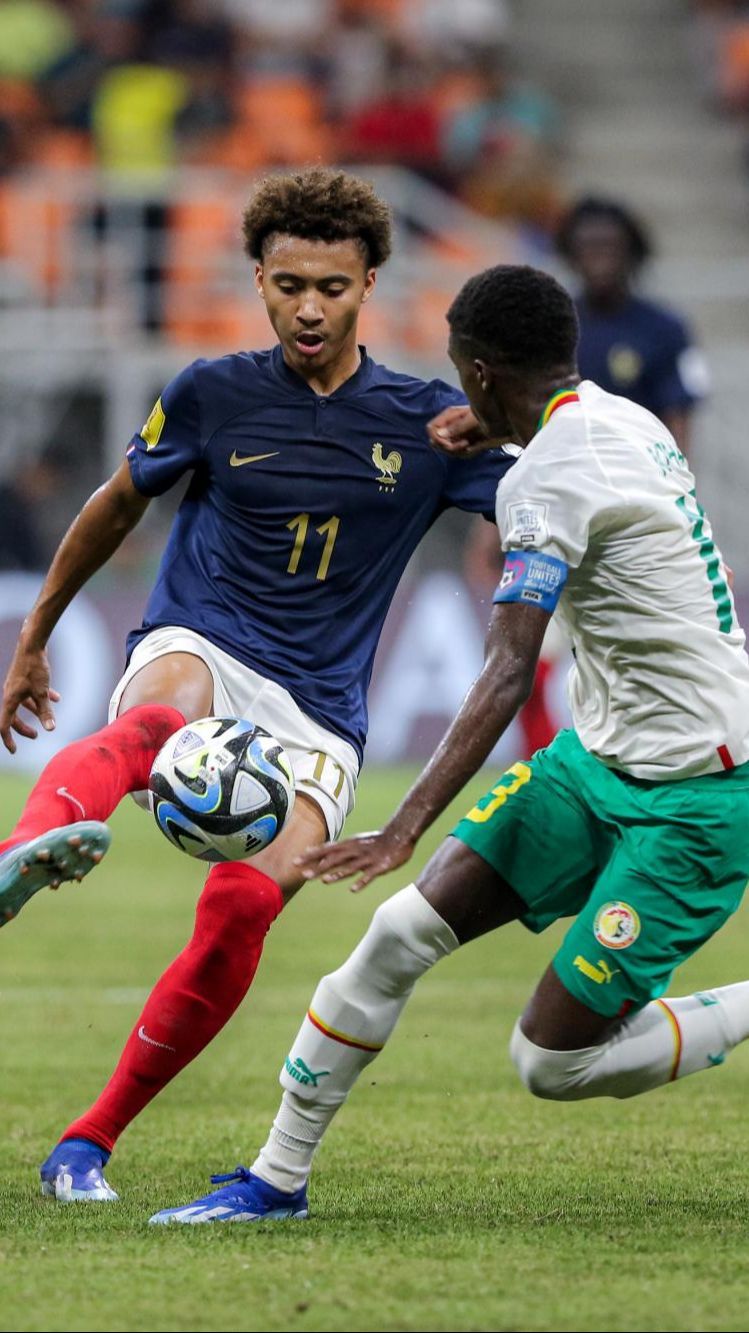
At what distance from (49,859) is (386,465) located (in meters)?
1.48

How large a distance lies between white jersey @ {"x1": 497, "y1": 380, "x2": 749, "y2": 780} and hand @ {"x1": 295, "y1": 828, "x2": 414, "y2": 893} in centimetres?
74

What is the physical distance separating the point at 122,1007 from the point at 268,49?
15067 millimetres

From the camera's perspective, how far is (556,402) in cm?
464

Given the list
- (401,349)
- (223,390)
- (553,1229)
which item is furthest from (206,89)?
(553,1229)

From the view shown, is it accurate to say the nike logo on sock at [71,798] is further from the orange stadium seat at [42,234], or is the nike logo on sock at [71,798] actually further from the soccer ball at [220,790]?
the orange stadium seat at [42,234]

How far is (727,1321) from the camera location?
3.68 metres

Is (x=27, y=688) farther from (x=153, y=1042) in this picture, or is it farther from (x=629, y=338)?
(x=629, y=338)

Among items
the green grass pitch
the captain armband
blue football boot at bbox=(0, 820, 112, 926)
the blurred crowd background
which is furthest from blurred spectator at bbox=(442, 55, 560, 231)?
blue football boot at bbox=(0, 820, 112, 926)

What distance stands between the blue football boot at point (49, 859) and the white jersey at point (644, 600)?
1076 millimetres

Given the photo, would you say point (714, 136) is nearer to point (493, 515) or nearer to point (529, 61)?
point (529, 61)

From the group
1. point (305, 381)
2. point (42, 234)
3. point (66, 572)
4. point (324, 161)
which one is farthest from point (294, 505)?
point (324, 161)

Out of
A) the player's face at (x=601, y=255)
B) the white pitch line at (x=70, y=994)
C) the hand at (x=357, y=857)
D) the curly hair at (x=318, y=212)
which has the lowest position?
the white pitch line at (x=70, y=994)

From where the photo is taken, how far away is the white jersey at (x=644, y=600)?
4.56 metres

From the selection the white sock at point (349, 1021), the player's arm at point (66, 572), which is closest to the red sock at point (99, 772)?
the player's arm at point (66, 572)
